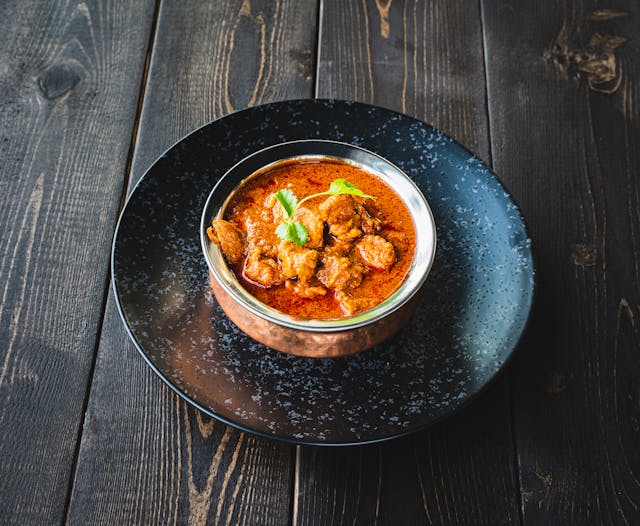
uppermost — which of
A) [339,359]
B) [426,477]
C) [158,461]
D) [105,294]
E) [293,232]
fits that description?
[293,232]

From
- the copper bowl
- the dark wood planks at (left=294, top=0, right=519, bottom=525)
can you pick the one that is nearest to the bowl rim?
the copper bowl

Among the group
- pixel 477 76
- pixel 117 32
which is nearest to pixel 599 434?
pixel 477 76

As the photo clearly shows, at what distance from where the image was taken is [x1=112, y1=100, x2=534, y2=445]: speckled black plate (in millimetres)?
1636

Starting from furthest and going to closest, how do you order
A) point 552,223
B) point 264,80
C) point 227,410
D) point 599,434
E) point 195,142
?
1. point 264,80
2. point 552,223
3. point 195,142
4. point 599,434
5. point 227,410

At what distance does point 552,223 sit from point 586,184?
0.20 m

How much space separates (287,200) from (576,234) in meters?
0.95

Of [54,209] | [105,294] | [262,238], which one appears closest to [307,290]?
[262,238]

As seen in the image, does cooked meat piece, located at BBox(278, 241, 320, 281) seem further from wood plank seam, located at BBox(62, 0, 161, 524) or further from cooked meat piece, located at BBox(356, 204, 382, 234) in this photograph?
wood plank seam, located at BBox(62, 0, 161, 524)

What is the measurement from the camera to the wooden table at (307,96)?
169cm

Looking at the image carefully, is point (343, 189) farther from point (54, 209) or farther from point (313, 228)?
point (54, 209)

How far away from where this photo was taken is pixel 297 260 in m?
1.64

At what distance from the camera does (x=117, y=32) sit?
2.50 metres

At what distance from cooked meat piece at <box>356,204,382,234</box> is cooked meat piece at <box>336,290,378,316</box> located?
18 cm

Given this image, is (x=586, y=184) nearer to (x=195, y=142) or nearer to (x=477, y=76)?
(x=477, y=76)
